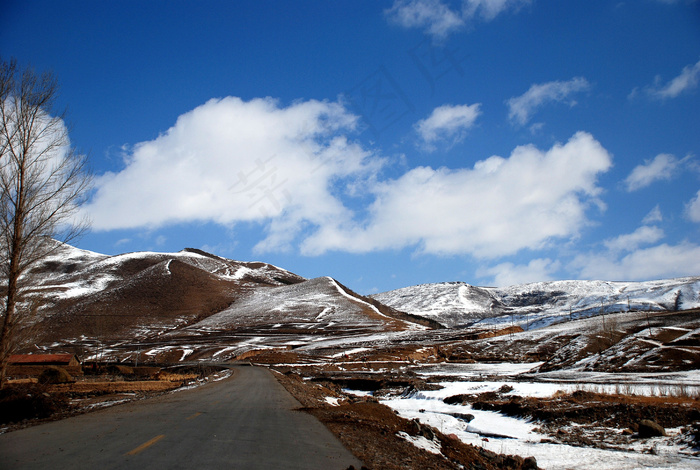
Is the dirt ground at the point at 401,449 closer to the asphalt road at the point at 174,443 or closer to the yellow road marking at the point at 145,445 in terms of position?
the asphalt road at the point at 174,443

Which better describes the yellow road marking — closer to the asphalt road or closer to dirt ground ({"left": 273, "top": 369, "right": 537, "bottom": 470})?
the asphalt road

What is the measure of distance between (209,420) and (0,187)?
1567 centimetres

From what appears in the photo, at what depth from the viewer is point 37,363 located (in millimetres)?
62031

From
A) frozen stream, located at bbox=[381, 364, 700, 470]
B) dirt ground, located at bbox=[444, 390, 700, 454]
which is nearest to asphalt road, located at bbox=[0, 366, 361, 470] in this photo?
frozen stream, located at bbox=[381, 364, 700, 470]

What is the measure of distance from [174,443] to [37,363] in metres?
69.6

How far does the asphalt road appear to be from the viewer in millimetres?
7312

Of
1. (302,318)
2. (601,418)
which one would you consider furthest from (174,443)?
(302,318)

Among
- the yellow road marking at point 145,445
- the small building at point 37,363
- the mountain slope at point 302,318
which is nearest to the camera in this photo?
the yellow road marking at point 145,445

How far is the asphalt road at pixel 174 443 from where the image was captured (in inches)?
288

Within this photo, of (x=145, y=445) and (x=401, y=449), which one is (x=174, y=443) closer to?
(x=145, y=445)

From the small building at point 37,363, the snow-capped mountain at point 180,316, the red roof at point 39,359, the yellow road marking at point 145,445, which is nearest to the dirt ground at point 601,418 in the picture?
the yellow road marking at point 145,445

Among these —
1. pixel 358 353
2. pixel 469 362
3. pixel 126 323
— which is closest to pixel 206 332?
pixel 126 323

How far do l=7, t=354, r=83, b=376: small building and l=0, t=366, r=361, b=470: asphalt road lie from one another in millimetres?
51948

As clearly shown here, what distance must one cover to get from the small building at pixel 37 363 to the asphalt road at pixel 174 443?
51948 millimetres
